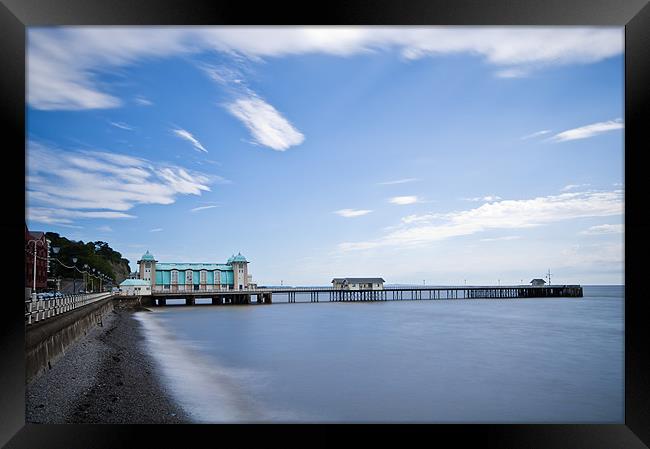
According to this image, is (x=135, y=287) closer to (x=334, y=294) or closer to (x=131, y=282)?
(x=131, y=282)

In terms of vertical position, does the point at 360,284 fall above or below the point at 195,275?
below

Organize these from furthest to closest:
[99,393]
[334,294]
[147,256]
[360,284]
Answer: [334,294] < [360,284] < [147,256] < [99,393]

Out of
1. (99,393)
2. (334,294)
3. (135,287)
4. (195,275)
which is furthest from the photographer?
(334,294)

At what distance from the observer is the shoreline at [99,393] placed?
18.4 ft

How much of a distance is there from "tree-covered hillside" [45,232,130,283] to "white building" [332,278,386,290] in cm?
2008

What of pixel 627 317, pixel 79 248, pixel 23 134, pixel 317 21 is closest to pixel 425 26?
pixel 317 21

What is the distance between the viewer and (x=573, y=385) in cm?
995

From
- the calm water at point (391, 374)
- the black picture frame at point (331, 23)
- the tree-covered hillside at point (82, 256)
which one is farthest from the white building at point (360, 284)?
the black picture frame at point (331, 23)

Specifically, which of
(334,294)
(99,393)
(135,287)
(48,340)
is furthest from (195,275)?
(99,393)

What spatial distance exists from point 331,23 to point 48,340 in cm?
646

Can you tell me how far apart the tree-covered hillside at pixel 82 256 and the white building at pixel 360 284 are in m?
20.1

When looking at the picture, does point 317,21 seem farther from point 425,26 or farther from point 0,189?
point 0,189

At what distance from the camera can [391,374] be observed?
10219 millimetres

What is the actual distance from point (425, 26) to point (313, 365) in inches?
350
